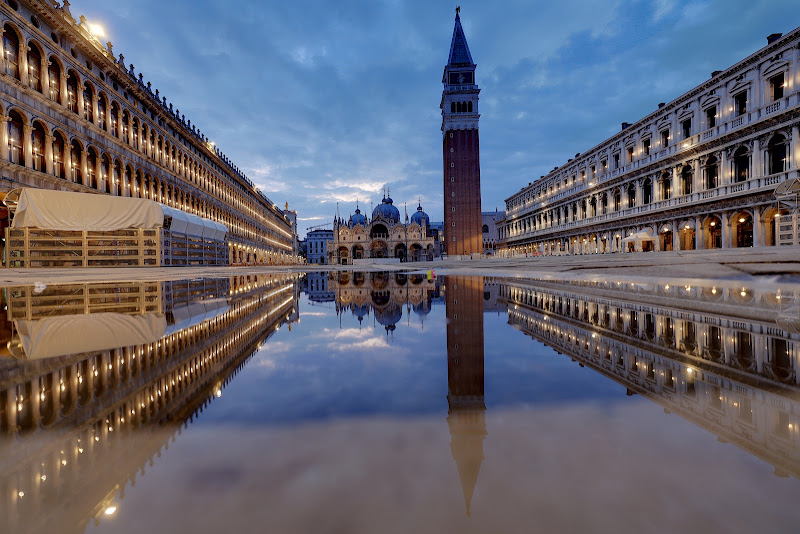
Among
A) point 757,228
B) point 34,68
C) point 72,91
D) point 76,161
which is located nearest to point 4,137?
point 34,68

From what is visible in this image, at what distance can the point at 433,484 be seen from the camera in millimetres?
932

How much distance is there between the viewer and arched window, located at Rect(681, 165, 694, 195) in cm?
3037

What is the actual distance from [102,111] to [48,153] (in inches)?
277

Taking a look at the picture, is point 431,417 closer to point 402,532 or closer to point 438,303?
point 402,532

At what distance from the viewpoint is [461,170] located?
61.9 m

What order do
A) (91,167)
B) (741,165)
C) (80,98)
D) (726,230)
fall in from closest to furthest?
(80,98) → (91,167) → (741,165) → (726,230)

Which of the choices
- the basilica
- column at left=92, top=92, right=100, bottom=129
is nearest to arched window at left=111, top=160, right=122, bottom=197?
column at left=92, top=92, right=100, bottom=129

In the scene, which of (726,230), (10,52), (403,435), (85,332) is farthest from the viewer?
(726,230)

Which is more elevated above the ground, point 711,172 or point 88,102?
point 88,102

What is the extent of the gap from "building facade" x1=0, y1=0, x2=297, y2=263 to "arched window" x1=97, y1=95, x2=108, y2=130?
0.06m

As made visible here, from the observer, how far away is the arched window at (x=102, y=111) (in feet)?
75.3

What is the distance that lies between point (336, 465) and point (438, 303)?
13.2ft

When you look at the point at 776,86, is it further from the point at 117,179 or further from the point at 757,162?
the point at 117,179

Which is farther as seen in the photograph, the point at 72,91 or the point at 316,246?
the point at 316,246
